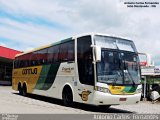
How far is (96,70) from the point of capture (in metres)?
13.7

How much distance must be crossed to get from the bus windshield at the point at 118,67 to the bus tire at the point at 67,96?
108 inches

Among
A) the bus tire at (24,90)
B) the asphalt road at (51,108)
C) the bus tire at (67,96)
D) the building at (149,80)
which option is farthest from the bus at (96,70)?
the building at (149,80)

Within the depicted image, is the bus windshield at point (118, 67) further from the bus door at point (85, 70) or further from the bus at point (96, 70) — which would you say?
the bus door at point (85, 70)

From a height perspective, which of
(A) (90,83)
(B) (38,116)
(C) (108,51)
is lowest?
(B) (38,116)

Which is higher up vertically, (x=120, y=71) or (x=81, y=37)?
(x=81, y=37)

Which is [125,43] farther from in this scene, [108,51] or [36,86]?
[36,86]

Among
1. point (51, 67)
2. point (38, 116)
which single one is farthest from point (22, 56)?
point (38, 116)

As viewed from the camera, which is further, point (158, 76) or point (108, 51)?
point (158, 76)

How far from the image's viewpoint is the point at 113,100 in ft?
45.1

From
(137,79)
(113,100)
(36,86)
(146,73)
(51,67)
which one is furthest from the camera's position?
(146,73)

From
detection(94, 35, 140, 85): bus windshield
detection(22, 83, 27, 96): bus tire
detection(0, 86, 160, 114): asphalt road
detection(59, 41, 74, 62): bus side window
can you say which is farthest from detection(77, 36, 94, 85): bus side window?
detection(22, 83, 27, 96): bus tire

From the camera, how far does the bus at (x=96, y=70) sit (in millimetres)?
13711

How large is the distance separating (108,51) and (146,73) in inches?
406

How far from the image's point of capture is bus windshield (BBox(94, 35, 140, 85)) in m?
13.8
